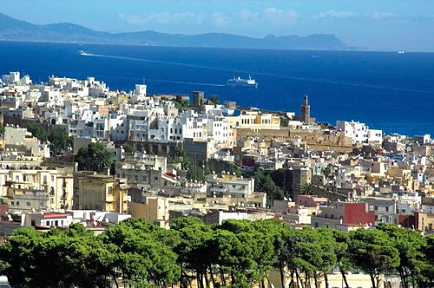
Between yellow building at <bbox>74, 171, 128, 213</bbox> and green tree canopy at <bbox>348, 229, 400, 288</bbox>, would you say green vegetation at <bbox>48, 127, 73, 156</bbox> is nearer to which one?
yellow building at <bbox>74, 171, 128, 213</bbox>

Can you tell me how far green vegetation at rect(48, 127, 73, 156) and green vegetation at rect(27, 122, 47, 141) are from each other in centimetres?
30

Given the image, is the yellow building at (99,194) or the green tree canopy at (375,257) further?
the yellow building at (99,194)

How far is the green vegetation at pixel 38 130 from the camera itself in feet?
191

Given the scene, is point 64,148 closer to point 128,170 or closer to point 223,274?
point 128,170

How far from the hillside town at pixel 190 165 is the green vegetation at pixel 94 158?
0.07 meters

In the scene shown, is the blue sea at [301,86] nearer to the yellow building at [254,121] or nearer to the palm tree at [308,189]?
the yellow building at [254,121]

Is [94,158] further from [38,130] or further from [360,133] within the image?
[360,133]

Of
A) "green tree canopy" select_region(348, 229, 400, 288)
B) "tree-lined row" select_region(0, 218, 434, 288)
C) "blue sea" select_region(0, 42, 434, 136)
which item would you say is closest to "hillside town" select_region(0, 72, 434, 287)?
"tree-lined row" select_region(0, 218, 434, 288)

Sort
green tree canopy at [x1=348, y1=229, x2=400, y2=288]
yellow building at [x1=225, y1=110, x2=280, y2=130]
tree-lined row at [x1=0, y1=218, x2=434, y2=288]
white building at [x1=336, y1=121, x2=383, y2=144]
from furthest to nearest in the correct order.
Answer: white building at [x1=336, y1=121, x2=383, y2=144], yellow building at [x1=225, y1=110, x2=280, y2=130], green tree canopy at [x1=348, y1=229, x2=400, y2=288], tree-lined row at [x1=0, y1=218, x2=434, y2=288]

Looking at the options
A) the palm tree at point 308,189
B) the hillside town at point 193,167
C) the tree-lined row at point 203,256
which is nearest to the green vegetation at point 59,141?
the hillside town at point 193,167

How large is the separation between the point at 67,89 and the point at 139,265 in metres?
51.9

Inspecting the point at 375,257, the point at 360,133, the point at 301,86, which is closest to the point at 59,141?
the point at 360,133

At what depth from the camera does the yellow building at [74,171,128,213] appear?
136 feet

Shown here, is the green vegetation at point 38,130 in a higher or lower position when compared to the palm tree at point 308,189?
higher
